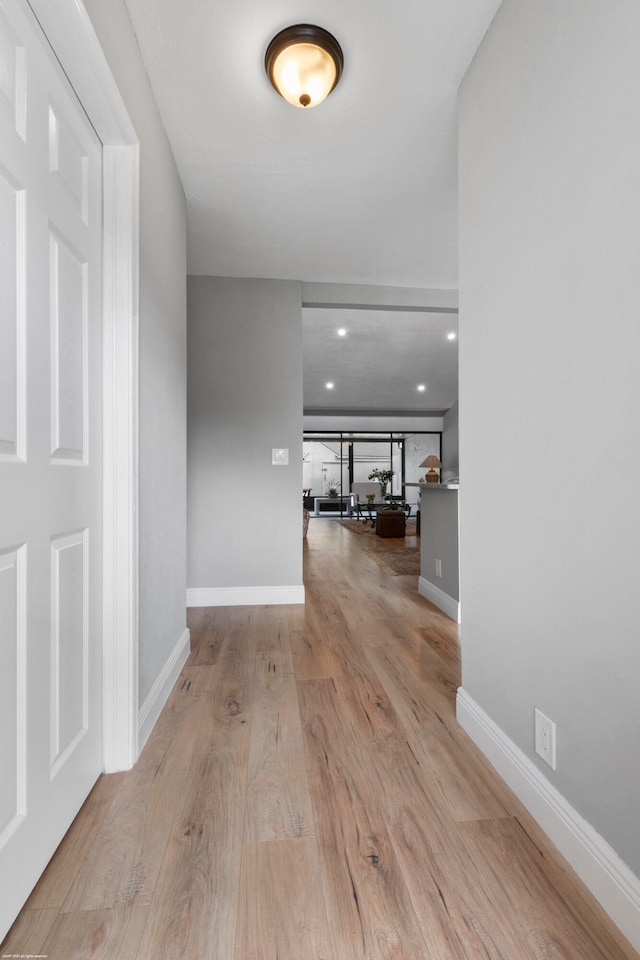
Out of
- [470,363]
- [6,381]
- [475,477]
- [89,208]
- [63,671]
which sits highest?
[89,208]

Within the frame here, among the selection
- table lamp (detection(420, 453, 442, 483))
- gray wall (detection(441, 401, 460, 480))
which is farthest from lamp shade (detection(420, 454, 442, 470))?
gray wall (detection(441, 401, 460, 480))

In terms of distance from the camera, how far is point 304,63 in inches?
64.8

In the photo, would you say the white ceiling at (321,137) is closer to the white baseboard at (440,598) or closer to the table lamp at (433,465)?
the white baseboard at (440,598)

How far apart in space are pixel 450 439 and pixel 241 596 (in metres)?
8.48

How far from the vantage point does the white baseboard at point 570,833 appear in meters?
0.96

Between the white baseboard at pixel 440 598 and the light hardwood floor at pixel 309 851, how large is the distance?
3.72ft

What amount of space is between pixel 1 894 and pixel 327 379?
8237 millimetres

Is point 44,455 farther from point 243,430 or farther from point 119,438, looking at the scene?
point 243,430

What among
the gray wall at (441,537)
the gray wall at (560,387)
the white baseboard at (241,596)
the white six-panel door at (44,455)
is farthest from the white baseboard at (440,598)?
the white six-panel door at (44,455)

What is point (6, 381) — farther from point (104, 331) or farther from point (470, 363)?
point (470, 363)

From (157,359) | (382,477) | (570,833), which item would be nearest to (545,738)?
(570,833)

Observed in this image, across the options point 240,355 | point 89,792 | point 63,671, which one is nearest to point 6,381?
point 63,671

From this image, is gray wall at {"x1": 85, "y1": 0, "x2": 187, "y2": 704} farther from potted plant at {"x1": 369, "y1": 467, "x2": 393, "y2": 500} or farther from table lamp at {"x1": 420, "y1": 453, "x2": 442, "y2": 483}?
potted plant at {"x1": 369, "y1": 467, "x2": 393, "y2": 500}

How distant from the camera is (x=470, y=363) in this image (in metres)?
1.73
